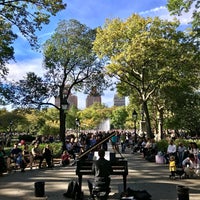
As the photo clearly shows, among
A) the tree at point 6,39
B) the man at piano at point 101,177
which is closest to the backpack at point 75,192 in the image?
the man at piano at point 101,177

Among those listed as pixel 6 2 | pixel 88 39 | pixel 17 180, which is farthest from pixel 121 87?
pixel 17 180

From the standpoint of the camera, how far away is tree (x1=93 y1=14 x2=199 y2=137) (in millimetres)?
32812

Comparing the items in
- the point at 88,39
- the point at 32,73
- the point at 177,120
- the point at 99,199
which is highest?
the point at 88,39

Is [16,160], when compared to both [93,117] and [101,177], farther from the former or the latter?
[93,117]

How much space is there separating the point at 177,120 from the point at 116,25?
85.4 ft

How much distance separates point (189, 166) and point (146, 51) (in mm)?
18801

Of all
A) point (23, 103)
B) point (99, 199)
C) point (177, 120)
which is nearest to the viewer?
point (99, 199)

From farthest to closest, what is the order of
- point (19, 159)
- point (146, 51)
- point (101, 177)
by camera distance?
point (146, 51)
point (19, 159)
point (101, 177)

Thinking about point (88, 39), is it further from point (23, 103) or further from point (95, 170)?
point (95, 170)

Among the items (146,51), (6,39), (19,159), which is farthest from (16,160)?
(146,51)

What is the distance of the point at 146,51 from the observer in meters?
32.9

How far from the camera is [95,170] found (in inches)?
372

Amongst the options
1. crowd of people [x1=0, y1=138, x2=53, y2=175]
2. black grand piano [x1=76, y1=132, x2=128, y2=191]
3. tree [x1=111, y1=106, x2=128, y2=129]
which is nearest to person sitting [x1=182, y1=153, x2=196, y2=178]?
black grand piano [x1=76, y1=132, x2=128, y2=191]

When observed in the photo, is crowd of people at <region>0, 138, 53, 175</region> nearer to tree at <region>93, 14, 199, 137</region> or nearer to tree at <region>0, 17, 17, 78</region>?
tree at <region>0, 17, 17, 78</region>
